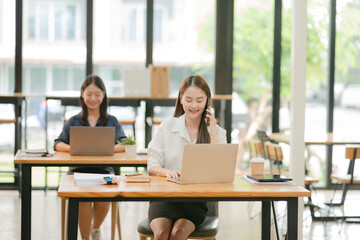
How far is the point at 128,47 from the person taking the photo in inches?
309

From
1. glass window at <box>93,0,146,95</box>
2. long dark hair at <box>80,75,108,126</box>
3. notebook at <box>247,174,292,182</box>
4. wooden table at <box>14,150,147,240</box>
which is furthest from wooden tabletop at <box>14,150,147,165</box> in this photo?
glass window at <box>93,0,146,95</box>

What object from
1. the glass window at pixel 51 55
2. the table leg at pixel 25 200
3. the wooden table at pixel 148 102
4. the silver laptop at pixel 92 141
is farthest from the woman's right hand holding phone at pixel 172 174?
the glass window at pixel 51 55

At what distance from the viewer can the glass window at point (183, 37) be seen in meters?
7.85

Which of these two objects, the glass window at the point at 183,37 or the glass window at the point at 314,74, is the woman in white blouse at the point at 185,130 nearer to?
the glass window at the point at 183,37

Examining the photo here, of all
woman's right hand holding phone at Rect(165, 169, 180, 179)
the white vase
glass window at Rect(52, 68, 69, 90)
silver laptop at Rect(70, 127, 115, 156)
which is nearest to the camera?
woman's right hand holding phone at Rect(165, 169, 180, 179)

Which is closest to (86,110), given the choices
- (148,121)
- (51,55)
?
(148,121)

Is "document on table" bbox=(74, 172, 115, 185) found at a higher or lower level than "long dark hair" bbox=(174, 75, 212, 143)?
lower

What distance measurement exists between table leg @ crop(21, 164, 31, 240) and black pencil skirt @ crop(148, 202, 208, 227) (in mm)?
1053

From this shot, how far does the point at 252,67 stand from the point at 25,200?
4.50 metres

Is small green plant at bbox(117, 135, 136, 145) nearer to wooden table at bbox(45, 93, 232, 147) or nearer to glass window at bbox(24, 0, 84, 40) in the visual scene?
wooden table at bbox(45, 93, 232, 147)

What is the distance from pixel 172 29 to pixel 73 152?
12.4ft

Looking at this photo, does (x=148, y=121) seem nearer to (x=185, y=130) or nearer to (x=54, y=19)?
(x=54, y=19)

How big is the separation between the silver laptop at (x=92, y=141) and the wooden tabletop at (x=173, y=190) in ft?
3.74

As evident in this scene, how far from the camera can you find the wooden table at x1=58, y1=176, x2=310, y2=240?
298cm
